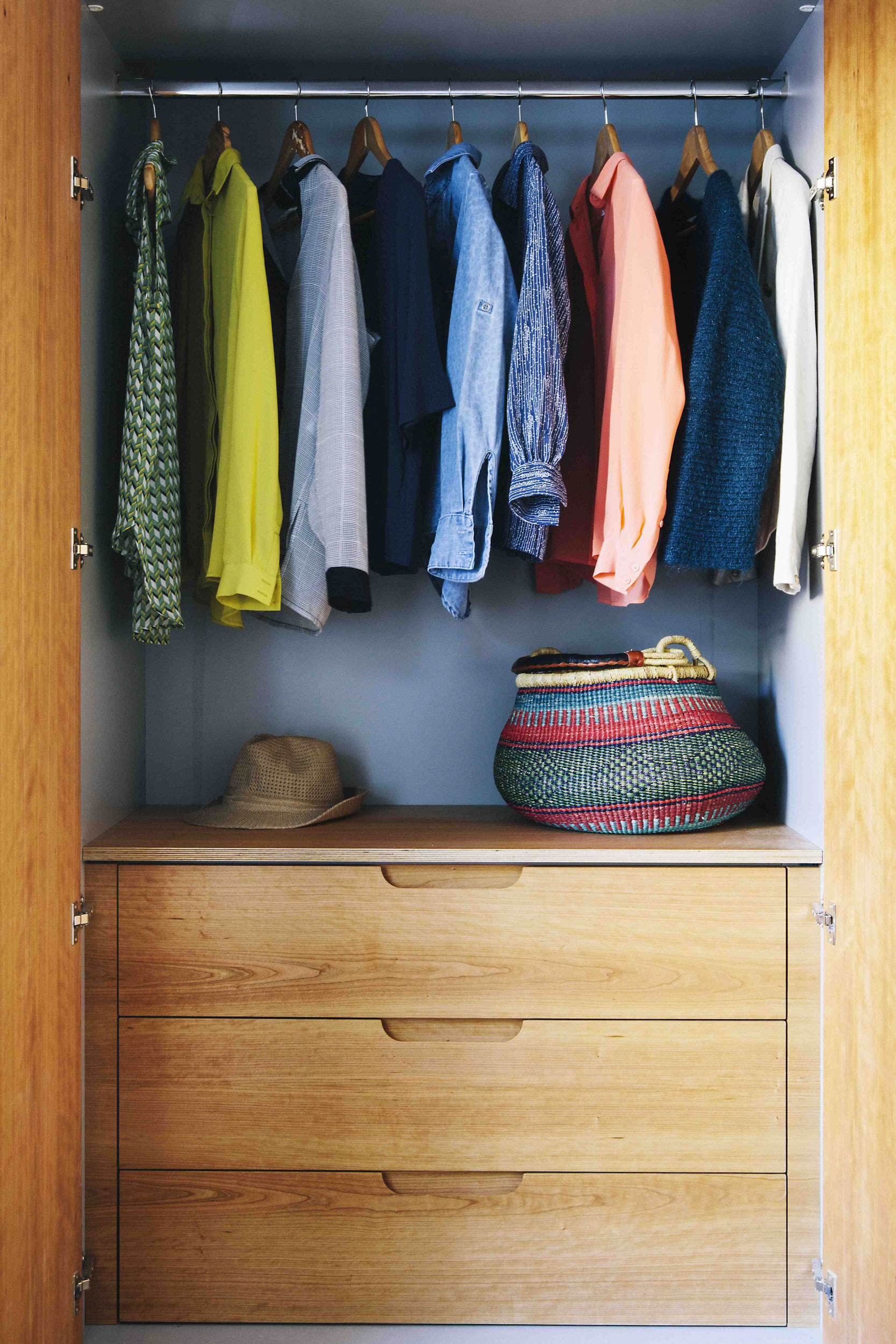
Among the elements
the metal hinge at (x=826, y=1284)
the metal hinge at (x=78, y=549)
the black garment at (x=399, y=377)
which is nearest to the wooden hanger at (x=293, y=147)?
the black garment at (x=399, y=377)

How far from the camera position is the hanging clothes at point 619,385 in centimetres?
147

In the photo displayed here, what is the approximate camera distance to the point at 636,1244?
142 cm

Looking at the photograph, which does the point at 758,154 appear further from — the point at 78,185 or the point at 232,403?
the point at 78,185

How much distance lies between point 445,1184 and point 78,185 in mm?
1527

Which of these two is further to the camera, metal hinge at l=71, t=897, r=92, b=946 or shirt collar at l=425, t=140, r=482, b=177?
shirt collar at l=425, t=140, r=482, b=177

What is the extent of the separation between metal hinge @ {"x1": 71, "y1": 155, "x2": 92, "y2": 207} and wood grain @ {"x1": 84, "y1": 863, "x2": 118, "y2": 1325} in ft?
3.13

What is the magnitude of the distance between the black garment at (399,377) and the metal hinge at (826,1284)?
1.20 metres

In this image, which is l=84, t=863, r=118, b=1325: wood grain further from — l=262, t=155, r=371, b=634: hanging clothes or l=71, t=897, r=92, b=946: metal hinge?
l=262, t=155, r=371, b=634: hanging clothes

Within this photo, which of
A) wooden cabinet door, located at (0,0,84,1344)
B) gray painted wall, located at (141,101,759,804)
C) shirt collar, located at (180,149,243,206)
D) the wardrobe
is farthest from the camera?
gray painted wall, located at (141,101,759,804)

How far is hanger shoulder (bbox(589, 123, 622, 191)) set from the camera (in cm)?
161

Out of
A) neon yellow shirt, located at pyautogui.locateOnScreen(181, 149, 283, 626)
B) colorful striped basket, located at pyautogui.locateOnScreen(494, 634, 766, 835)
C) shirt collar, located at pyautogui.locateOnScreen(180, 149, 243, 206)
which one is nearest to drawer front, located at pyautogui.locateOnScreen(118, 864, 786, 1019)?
colorful striped basket, located at pyautogui.locateOnScreen(494, 634, 766, 835)

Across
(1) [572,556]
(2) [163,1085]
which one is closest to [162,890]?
(2) [163,1085]

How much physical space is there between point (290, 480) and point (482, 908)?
29.9 inches

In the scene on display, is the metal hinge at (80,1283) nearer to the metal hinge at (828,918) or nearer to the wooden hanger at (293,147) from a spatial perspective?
the metal hinge at (828,918)
